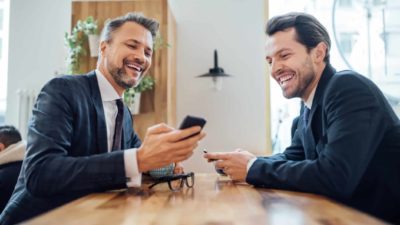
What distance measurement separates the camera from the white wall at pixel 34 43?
321 cm

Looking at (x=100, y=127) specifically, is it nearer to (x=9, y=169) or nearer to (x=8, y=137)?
(x=9, y=169)

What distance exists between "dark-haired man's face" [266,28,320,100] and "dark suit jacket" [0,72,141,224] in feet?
2.46

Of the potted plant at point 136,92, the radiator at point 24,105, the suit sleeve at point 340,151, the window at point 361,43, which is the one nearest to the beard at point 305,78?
the suit sleeve at point 340,151

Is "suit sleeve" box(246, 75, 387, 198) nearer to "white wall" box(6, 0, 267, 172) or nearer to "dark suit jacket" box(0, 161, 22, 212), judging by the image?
"dark suit jacket" box(0, 161, 22, 212)

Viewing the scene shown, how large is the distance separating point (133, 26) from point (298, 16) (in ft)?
2.35

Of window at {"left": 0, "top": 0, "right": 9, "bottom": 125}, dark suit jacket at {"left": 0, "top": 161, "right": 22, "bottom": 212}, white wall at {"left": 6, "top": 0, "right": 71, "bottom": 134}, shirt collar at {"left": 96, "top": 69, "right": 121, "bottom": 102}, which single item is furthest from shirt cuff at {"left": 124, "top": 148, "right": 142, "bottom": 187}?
window at {"left": 0, "top": 0, "right": 9, "bottom": 125}

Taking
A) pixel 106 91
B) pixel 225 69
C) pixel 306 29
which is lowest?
pixel 106 91

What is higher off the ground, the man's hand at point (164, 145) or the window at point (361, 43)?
the window at point (361, 43)

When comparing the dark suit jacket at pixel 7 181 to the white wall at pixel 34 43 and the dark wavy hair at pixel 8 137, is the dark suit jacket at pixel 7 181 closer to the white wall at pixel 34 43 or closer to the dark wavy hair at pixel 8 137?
the dark wavy hair at pixel 8 137

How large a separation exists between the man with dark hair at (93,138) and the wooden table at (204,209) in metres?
0.08

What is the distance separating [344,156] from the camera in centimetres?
95

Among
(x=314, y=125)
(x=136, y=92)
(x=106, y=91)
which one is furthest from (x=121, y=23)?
(x=136, y=92)

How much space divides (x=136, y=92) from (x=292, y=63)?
140 cm

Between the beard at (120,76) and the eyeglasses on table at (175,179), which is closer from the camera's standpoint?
the eyeglasses on table at (175,179)
